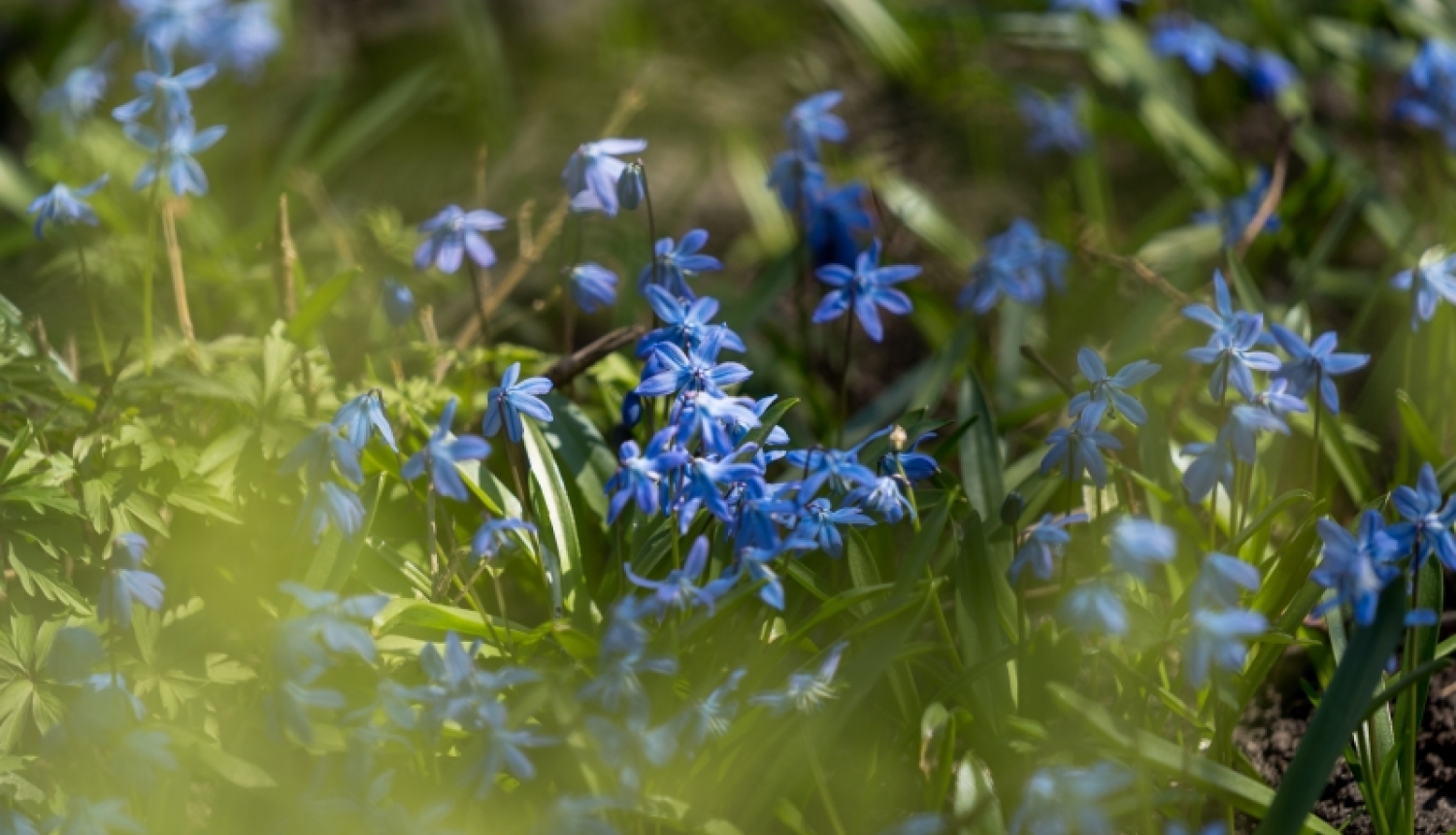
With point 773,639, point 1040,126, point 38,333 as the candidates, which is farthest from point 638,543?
point 1040,126

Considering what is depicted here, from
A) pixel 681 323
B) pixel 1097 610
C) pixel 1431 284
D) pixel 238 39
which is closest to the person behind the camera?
pixel 1097 610

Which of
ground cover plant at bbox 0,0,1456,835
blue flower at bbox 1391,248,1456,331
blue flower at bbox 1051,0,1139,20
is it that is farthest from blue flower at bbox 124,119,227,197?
blue flower at bbox 1051,0,1139,20

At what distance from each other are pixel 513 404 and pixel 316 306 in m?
1.04

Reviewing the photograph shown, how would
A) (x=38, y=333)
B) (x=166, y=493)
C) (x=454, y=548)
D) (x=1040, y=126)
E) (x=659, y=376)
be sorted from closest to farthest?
(x=659, y=376) < (x=454, y=548) < (x=166, y=493) < (x=38, y=333) < (x=1040, y=126)

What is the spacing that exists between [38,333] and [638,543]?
1277 millimetres

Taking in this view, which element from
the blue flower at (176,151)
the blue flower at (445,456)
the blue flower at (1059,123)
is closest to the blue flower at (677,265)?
the blue flower at (445,456)

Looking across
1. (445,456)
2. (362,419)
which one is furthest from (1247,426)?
(362,419)

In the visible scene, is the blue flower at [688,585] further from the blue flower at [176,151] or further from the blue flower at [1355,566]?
the blue flower at [176,151]

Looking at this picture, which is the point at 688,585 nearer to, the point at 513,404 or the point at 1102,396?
the point at 513,404

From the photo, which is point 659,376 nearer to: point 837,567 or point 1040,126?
point 837,567

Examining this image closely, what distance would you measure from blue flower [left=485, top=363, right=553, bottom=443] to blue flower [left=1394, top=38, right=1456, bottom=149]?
285 cm

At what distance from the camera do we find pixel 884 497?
2.02 metres

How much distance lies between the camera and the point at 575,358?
8.52 ft

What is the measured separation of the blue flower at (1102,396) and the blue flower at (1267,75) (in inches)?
101
